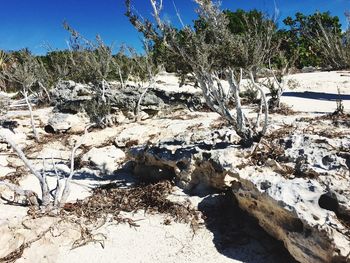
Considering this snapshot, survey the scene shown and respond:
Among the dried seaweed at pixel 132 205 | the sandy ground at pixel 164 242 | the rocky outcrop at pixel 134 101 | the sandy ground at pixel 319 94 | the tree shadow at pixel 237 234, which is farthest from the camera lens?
the rocky outcrop at pixel 134 101

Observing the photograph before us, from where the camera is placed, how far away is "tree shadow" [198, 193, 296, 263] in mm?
4715

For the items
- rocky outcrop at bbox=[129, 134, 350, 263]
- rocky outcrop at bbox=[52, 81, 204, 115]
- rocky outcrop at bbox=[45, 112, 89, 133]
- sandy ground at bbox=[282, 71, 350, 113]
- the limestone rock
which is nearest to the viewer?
rocky outcrop at bbox=[129, 134, 350, 263]

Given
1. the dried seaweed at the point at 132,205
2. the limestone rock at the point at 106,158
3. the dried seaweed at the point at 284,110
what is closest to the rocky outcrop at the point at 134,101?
the dried seaweed at the point at 284,110

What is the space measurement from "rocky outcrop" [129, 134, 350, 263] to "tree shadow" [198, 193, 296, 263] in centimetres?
22

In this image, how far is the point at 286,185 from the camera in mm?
4684

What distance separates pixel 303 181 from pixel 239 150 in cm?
172

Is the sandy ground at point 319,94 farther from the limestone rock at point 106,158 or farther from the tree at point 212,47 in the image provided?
the limestone rock at point 106,158

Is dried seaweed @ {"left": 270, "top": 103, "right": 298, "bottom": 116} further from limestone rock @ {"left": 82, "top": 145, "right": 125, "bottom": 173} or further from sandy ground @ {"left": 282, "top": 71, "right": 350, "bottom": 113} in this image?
limestone rock @ {"left": 82, "top": 145, "right": 125, "bottom": 173}

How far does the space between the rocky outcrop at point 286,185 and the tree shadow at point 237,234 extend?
215mm

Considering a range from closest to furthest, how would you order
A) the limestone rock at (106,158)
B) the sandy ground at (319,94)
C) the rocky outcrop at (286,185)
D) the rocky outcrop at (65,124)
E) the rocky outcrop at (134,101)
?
the rocky outcrop at (286,185) < the limestone rock at (106,158) < the sandy ground at (319,94) < the rocky outcrop at (65,124) < the rocky outcrop at (134,101)

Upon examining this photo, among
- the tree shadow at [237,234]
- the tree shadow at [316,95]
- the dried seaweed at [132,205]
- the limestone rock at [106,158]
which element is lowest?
the tree shadow at [237,234]

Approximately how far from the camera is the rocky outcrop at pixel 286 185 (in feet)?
13.1

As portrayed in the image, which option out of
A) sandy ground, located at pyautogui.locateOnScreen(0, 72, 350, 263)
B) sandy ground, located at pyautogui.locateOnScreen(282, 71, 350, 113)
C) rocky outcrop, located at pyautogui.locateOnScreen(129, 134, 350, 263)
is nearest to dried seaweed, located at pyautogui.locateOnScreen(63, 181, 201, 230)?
sandy ground, located at pyautogui.locateOnScreen(0, 72, 350, 263)

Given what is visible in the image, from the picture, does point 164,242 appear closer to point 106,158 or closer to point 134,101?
point 106,158
